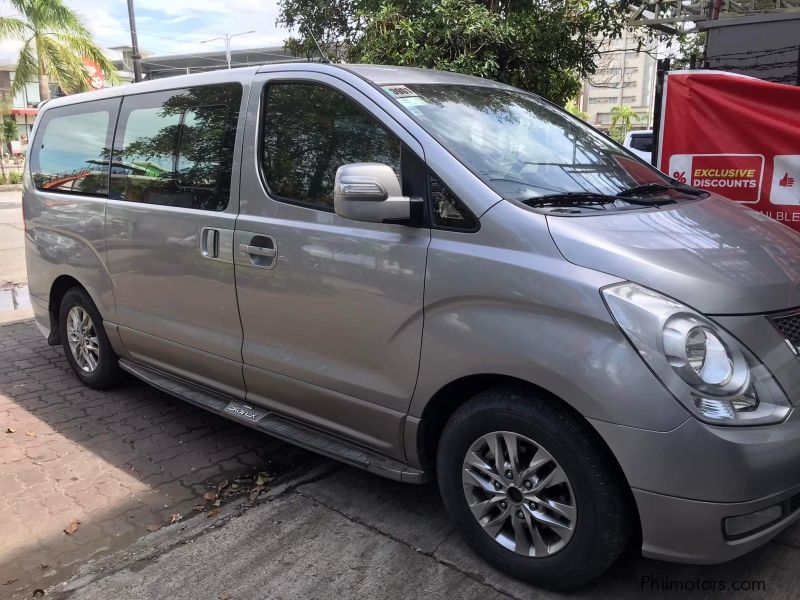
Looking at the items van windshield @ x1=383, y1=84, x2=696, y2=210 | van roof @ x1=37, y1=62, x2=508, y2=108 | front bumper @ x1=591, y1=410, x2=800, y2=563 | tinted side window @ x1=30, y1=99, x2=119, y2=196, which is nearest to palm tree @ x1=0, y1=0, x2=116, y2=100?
tinted side window @ x1=30, y1=99, x2=119, y2=196

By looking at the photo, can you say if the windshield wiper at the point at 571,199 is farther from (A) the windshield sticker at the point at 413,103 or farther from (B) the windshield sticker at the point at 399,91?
(B) the windshield sticker at the point at 399,91

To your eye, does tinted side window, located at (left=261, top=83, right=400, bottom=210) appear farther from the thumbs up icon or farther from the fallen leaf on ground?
the thumbs up icon

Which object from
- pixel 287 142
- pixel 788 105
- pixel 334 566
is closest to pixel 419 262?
pixel 287 142

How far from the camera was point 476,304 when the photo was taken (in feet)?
8.16

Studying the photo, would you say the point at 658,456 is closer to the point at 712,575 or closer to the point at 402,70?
the point at 712,575

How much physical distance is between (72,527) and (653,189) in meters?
3.06

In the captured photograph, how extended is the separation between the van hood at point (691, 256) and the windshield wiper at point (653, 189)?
26 centimetres

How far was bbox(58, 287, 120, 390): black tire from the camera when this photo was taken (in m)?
4.52

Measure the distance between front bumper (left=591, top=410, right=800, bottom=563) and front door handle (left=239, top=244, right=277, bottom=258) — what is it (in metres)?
1.66

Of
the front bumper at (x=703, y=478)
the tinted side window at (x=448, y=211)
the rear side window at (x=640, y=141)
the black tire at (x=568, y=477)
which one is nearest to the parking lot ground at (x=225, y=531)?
the black tire at (x=568, y=477)

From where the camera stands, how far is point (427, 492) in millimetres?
3373

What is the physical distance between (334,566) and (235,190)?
71.4 inches

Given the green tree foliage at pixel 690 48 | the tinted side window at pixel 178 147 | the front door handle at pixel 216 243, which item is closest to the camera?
the front door handle at pixel 216 243

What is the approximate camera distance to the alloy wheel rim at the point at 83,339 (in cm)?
465
